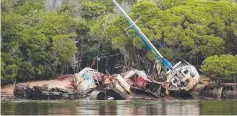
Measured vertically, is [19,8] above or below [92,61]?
above

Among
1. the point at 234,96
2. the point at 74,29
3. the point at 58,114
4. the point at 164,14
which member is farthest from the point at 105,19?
the point at 58,114

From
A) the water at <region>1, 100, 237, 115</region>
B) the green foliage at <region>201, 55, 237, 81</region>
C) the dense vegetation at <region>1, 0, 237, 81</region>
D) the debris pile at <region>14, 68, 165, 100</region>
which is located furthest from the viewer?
the dense vegetation at <region>1, 0, 237, 81</region>

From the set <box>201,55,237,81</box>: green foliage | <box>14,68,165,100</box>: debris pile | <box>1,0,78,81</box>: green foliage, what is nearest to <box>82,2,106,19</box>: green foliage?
<box>1,0,78,81</box>: green foliage

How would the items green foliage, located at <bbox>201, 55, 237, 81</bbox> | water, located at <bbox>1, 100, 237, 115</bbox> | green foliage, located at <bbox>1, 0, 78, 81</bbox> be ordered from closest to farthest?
water, located at <bbox>1, 100, 237, 115</bbox> → green foliage, located at <bbox>201, 55, 237, 81</bbox> → green foliage, located at <bbox>1, 0, 78, 81</bbox>

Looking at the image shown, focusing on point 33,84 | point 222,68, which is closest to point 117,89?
point 222,68

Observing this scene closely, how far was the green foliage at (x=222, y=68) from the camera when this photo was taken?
58.4 meters

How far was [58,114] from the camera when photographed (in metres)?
30.4

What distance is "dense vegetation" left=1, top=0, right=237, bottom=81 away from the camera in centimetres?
6308

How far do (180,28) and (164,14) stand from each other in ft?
9.31

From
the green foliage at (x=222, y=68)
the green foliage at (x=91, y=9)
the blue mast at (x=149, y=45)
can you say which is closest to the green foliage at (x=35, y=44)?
the green foliage at (x=91, y=9)

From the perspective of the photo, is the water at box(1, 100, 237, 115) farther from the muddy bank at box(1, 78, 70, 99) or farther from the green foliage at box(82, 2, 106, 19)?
the green foliage at box(82, 2, 106, 19)

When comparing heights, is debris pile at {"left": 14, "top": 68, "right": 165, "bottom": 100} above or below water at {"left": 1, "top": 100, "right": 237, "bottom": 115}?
above

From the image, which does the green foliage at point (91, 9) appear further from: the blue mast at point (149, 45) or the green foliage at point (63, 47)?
the blue mast at point (149, 45)

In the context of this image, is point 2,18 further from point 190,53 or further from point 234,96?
point 234,96
